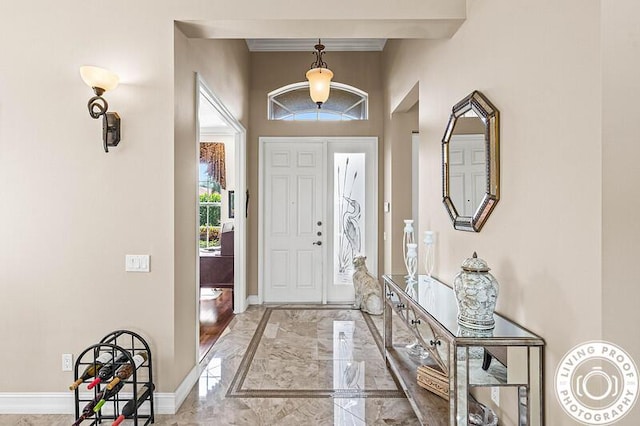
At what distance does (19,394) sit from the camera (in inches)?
99.3

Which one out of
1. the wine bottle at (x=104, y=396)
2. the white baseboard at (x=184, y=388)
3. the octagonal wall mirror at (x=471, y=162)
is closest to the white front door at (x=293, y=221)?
the white baseboard at (x=184, y=388)

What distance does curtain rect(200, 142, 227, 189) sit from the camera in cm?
773

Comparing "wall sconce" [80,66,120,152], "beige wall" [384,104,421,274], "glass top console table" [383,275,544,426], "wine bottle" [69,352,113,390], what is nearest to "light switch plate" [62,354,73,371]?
"wine bottle" [69,352,113,390]

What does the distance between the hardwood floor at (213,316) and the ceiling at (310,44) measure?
359 centimetres

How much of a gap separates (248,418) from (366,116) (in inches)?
162

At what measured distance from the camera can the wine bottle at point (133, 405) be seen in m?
2.13

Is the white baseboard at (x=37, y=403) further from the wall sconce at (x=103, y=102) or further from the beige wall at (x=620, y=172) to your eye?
the beige wall at (x=620, y=172)

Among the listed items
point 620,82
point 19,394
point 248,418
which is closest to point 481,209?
point 620,82

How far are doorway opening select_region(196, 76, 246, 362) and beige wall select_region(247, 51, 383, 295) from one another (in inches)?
13.8

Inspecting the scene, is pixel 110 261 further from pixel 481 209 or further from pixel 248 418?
pixel 481 209

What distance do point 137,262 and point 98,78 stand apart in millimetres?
1165

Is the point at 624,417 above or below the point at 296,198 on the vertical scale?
below

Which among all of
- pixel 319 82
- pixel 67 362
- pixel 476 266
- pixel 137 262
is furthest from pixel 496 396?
pixel 319 82

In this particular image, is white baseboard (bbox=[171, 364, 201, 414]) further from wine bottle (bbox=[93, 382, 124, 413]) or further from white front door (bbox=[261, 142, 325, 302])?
white front door (bbox=[261, 142, 325, 302])
